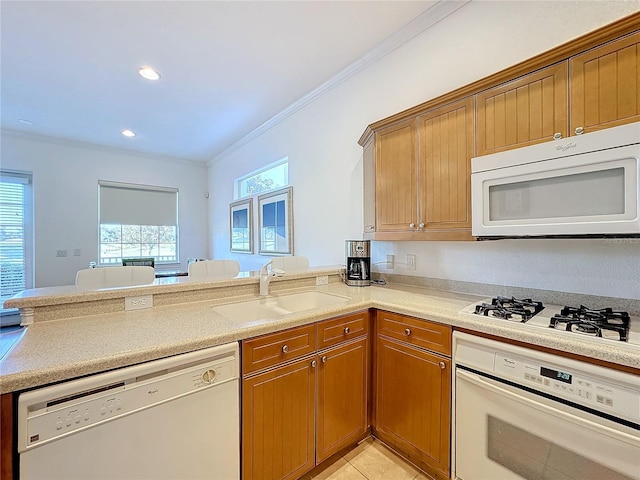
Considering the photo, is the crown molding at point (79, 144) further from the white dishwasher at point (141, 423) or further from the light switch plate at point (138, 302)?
the white dishwasher at point (141, 423)

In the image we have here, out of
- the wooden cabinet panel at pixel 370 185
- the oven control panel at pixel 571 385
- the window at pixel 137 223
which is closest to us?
the oven control panel at pixel 571 385

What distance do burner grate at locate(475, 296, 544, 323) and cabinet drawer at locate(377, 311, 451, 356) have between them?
0.68 ft

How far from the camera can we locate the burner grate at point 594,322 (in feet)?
3.54

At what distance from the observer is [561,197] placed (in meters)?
1.27

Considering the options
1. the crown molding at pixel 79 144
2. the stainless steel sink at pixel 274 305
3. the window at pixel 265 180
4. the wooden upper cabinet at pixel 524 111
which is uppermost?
the crown molding at pixel 79 144

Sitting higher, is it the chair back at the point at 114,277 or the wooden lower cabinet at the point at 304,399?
the chair back at the point at 114,277

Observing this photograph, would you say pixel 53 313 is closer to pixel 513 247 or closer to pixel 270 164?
pixel 513 247

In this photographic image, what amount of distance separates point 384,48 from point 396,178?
1248 millimetres

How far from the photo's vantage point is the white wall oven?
37.9 inches

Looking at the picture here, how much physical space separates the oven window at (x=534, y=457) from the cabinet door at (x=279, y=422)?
0.85 m

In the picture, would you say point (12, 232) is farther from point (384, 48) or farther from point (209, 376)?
point (384, 48)

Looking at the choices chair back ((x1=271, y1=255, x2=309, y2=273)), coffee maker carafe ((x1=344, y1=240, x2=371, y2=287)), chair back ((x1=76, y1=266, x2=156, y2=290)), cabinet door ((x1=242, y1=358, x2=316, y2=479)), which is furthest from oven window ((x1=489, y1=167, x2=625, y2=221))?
chair back ((x1=76, y1=266, x2=156, y2=290))

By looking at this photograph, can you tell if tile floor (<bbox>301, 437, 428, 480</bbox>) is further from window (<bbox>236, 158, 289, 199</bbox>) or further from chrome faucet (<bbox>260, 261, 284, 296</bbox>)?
window (<bbox>236, 158, 289, 199</bbox>)

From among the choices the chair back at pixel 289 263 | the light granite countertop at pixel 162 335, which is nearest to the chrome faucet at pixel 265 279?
the light granite countertop at pixel 162 335
